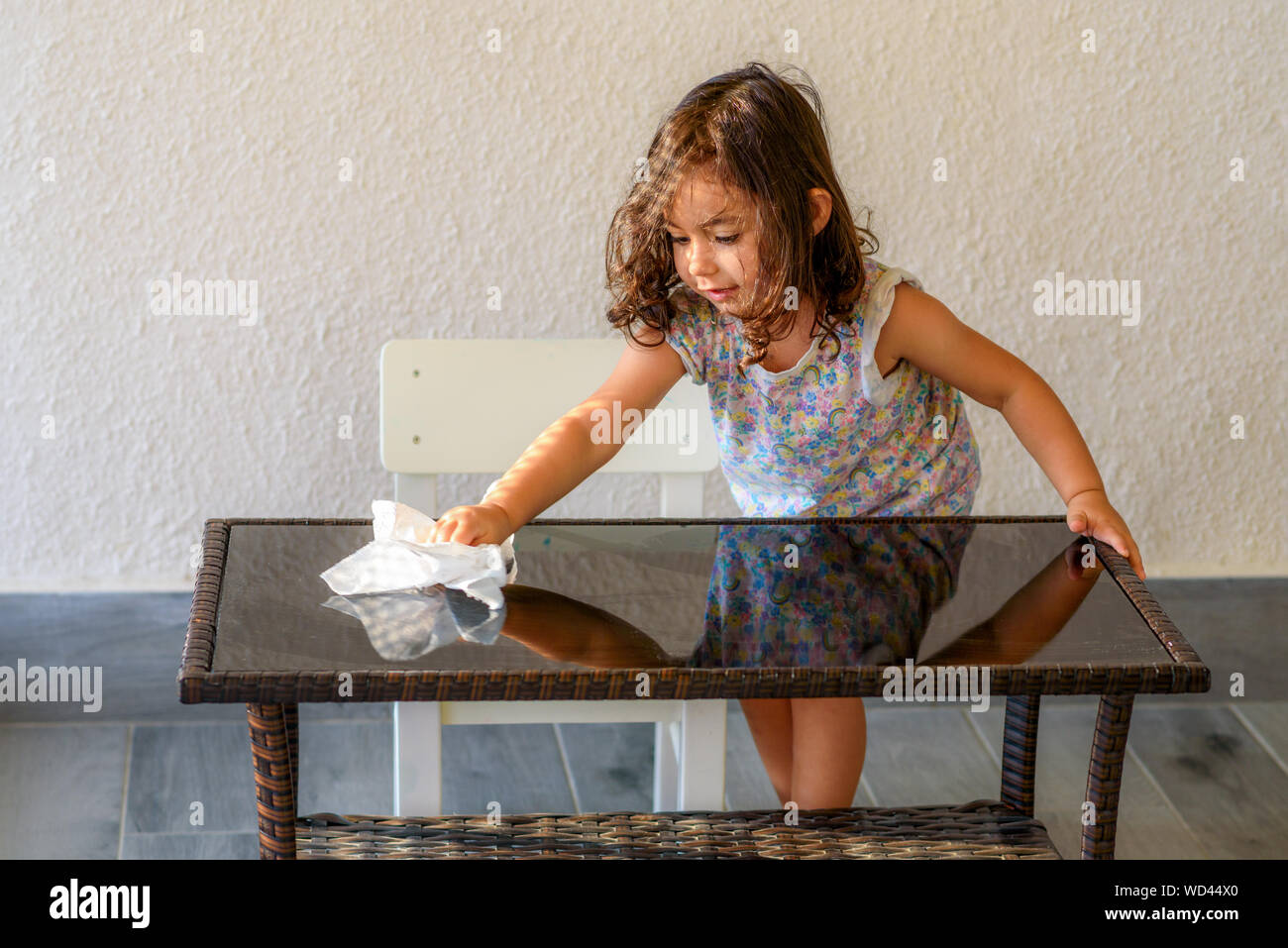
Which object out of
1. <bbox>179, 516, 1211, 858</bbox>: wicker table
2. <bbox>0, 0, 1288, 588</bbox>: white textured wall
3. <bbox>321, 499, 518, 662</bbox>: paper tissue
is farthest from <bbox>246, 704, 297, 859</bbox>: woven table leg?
<bbox>0, 0, 1288, 588</bbox>: white textured wall

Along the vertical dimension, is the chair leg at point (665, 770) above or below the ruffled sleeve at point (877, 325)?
below

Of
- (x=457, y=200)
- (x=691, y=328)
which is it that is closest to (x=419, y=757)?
(x=691, y=328)

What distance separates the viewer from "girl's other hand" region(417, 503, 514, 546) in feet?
4.27

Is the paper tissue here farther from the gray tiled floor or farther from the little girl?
the gray tiled floor

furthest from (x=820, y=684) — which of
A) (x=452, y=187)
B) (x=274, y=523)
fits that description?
(x=452, y=187)

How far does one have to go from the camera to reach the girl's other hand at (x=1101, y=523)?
4.56ft

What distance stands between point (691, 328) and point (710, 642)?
21.4 inches

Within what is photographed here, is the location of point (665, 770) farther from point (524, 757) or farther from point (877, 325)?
point (877, 325)

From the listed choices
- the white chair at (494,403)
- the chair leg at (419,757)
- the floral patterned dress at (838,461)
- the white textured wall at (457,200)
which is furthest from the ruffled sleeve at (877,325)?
the white textured wall at (457,200)

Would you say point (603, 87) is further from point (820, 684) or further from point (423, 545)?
point (820, 684)

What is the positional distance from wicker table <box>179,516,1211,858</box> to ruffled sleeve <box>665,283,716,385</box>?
0.79 ft

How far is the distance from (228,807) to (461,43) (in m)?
1.21

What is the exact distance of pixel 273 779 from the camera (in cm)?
120

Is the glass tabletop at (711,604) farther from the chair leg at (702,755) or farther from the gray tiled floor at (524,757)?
the gray tiled floor at (524,757)
